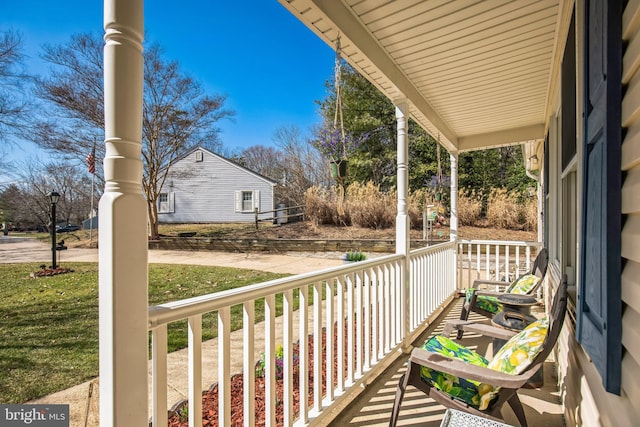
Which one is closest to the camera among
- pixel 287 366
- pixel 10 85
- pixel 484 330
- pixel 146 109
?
pixel 287 366

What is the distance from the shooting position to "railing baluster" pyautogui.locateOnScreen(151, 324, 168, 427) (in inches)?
43.2

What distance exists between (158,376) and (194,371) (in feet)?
0.50

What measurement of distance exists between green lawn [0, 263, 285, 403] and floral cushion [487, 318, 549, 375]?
2.82 meters

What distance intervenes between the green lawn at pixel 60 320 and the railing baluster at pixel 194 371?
2136 mm

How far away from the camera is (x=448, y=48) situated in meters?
2.64

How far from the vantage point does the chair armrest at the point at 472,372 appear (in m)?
1.50

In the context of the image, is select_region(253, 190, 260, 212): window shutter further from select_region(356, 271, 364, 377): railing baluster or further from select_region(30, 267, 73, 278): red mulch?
select_region(356, 271, 364, 377): railing baluster

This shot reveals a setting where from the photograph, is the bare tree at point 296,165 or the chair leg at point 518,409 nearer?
the chair leg at point 518,409

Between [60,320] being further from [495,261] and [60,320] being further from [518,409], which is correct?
[495,261]

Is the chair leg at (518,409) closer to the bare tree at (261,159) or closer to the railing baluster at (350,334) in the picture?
the railing baluster at (350,334)

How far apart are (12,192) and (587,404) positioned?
8671mm

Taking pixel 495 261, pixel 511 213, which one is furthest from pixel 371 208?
pixel 495 261

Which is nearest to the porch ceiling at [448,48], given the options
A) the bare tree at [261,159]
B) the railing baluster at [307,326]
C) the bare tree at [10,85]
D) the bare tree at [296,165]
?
the railing baluster at [307,326]

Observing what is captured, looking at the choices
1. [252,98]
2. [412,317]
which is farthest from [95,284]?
[252,98]
